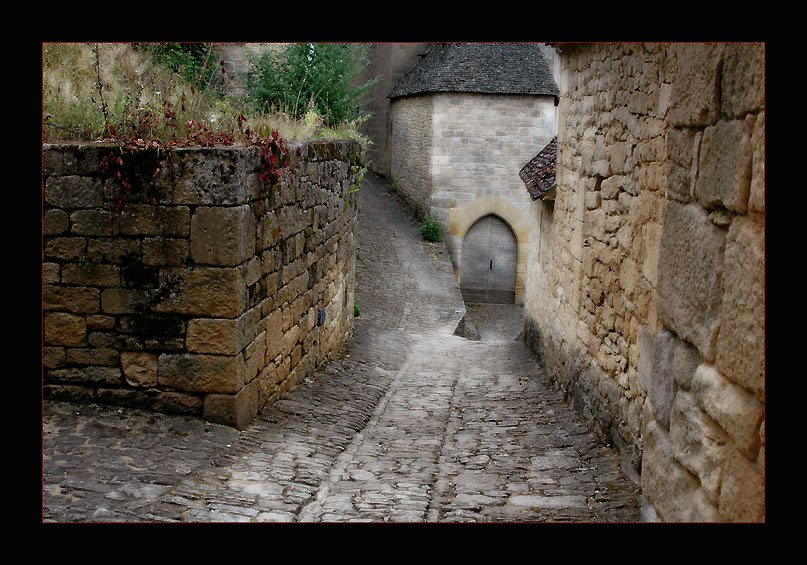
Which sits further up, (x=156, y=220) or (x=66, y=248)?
(x=156, y=220)

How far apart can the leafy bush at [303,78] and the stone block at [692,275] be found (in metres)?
10.9

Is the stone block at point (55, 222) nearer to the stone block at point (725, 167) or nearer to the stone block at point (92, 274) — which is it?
the stone block at point (92, 274)

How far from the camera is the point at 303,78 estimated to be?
1376 cm

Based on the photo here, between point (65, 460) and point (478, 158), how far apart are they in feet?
59.8

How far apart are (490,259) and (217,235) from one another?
17338 millimetres

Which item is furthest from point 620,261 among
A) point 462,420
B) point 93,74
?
point 93,74

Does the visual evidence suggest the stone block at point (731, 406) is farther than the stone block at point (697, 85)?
No

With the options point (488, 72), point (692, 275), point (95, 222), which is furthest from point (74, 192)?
point (488, 72)

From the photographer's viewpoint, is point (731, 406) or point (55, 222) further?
point (55, 222)

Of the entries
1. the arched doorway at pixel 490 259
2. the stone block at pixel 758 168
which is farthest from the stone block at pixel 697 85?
the arched doorway at pixel 490 259

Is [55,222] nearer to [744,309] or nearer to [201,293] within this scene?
[201,293]

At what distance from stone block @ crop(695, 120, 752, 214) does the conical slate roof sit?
19.3 meters

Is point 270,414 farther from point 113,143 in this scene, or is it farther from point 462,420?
point 113,143

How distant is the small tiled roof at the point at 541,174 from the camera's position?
9.51 meters
